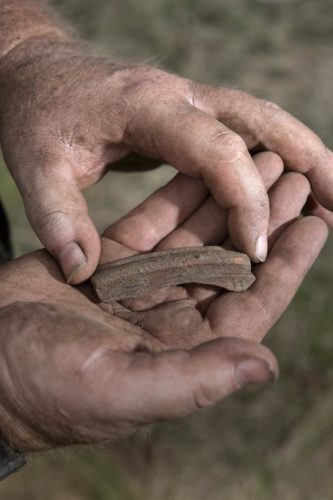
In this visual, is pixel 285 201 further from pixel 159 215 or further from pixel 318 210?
pixel 159 215

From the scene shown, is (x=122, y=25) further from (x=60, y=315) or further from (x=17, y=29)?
(x=60, y=315)

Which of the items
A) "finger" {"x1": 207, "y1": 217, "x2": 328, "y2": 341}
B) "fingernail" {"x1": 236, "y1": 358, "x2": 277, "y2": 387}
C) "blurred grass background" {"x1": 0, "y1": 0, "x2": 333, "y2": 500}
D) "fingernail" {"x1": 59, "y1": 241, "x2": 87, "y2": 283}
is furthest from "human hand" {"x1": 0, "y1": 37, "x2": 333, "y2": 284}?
"fingernail" {"x1": 236, "y1": 358, "x2": 277, "y2": 387}

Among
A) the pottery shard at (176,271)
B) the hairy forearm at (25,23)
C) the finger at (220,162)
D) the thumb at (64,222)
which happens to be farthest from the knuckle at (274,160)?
the hairy forearm at (25,23)

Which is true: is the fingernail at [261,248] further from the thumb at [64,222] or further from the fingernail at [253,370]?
the fingernail at [253,370]

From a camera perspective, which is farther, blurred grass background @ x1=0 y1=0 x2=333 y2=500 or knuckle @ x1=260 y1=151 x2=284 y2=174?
blurred grass background @ x1=0 y1=0 x2=333 y2=500

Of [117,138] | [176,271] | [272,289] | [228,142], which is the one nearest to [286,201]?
[228,142]

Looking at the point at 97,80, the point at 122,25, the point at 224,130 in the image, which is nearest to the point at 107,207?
the point at 122,25

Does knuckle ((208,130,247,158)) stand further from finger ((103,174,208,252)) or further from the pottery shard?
the pottery shard
